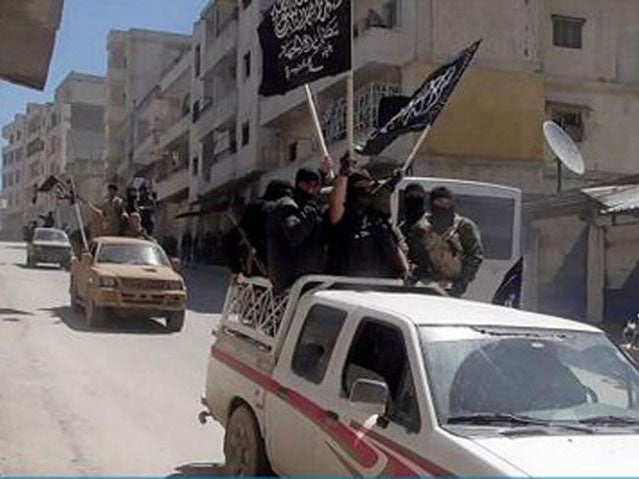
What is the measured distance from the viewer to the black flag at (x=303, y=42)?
756 cm

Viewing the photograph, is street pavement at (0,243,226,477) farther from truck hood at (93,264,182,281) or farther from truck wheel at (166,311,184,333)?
truck hood at (93,264,182,281)

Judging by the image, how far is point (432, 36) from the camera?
25.2 metres

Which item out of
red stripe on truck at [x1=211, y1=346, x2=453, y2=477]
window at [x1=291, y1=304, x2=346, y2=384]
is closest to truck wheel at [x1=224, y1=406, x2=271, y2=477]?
red stripe on truck at [x1=211, y1=346, x2=453, y2=477]

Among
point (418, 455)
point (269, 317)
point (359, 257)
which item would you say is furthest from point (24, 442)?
point (418, 455)

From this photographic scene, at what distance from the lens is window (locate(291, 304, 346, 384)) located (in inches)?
190

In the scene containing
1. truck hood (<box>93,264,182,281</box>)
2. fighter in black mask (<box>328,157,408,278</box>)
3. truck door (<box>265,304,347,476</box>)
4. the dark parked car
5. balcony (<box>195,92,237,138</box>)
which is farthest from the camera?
balcony (<box>195,92,237,138</box>)

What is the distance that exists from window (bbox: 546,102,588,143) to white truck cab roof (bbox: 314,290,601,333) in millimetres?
23513

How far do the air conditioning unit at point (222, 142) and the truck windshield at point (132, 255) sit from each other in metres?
24.4

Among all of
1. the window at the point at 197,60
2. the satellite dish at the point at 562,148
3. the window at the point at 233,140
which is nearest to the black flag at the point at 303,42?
the satellite dish at the point at 562,148

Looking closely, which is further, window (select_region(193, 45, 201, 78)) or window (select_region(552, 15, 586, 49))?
window (select_region(193, 45, 201, 78))

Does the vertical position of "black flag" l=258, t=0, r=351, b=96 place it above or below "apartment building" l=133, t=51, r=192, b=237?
below

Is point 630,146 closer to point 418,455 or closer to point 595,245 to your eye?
point 595,245

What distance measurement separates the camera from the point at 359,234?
19.1ft

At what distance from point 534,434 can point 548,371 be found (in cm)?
64
